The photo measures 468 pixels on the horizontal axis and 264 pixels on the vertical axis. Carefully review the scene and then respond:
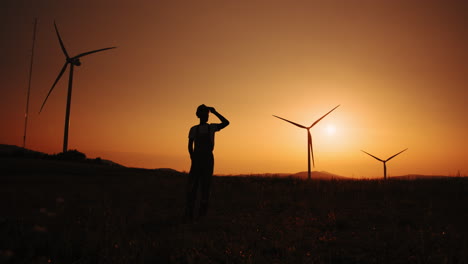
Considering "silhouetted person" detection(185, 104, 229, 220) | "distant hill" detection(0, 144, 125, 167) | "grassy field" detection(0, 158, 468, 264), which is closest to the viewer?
"grassy field" detection(0, 158, 468, 264)

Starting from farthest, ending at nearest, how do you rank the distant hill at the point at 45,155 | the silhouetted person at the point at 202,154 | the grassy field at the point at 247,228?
the distant hill at the point at 45,155
the silhouetted person at the point at 202,154
the grassy field at the point at 247,228

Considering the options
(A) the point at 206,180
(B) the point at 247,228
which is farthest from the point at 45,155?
(B) the point at 247,228

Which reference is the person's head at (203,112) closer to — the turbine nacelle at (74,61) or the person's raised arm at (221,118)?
the person's raised arm at (221,118)

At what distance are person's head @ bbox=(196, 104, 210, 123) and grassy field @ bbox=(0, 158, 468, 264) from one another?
2.58m

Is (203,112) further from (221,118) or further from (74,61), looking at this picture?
(74,61)

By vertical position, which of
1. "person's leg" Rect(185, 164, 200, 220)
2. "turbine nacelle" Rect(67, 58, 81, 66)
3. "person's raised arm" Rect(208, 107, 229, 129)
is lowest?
"person's leg" Rect(185, 164, 200, 220)

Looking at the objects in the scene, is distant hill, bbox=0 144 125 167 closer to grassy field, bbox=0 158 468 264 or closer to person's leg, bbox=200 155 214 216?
grassy field, bbox=0 158 468 264

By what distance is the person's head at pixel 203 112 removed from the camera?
8.99 metres

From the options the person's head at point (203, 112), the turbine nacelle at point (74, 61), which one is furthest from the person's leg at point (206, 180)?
the turbine nacelle at point (74, 61)

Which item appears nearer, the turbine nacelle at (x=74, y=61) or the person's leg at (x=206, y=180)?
the person's leg at (x=206, y=180)

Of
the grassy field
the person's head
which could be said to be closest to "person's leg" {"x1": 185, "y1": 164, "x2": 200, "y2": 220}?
the grassy field

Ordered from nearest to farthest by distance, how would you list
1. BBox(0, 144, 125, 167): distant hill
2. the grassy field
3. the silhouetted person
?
the grassy field → the silhouetted person → BBox(0, 144, 125, 167): distant hill

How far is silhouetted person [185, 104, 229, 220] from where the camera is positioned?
8906 mm

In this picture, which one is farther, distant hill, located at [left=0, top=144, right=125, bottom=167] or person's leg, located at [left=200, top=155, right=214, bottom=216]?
distant hill, located at [left=0, top=144, right=125, bottom=167]
